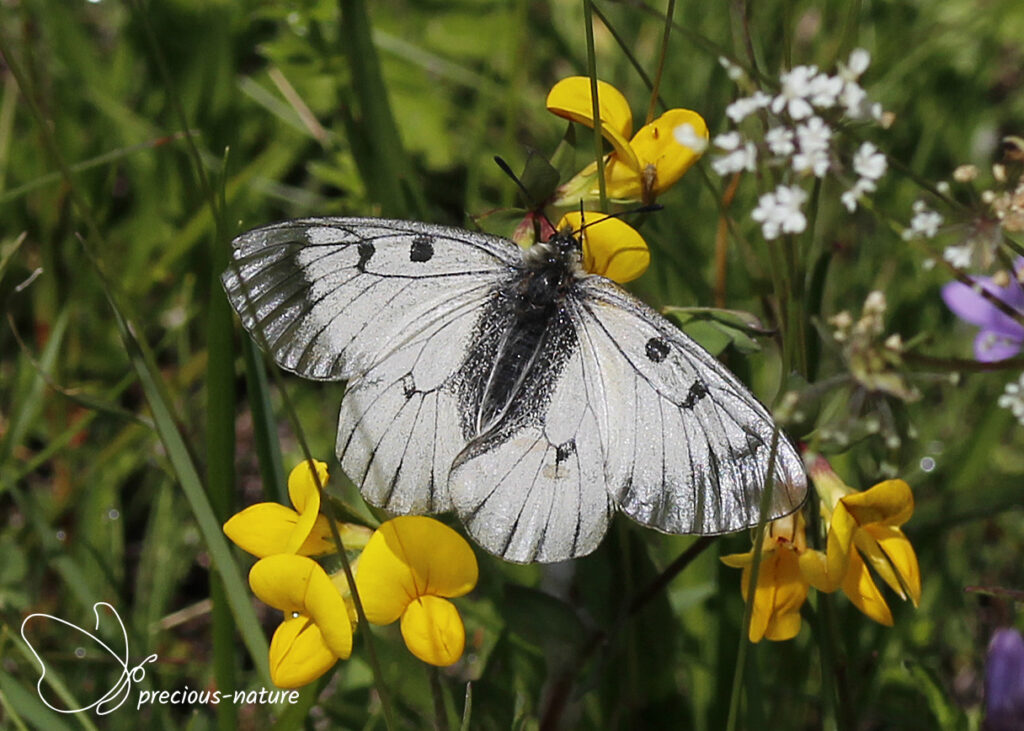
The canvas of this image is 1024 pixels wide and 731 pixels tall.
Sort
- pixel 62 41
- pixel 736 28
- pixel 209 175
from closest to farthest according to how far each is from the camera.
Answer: pixel 736 28, pixel 209 175, pixel 62 41

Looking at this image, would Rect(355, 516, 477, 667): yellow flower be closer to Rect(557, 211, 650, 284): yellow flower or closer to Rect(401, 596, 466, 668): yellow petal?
Rect(401, 596, 466, 668): yellow petal

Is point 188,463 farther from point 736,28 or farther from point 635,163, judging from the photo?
point 736,28

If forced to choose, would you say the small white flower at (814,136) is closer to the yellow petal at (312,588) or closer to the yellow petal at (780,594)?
the yellow petal at (780,594)

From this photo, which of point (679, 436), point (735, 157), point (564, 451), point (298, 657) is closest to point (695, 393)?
point (679, 436)

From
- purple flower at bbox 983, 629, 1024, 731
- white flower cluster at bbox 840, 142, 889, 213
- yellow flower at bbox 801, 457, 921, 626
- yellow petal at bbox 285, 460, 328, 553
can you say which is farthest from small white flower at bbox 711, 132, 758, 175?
purple flower at bbox 983, 629, 1024, 731

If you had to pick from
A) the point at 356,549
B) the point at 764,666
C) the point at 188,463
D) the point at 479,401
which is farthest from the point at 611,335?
the point at 764,666
